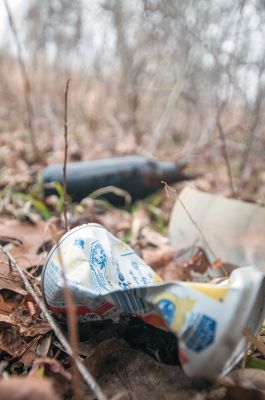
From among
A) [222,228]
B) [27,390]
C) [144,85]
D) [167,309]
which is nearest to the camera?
[27,390]

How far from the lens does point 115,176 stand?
1.94 metres

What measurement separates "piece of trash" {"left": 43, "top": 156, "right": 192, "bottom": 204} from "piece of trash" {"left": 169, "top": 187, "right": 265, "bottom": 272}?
55cm

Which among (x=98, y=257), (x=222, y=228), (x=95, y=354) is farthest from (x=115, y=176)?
(x=95, y=354)

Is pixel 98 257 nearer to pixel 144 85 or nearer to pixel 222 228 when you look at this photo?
pixel 222 228

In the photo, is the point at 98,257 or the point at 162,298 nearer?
the point at 162,298

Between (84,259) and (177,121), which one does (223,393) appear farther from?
(177,121)

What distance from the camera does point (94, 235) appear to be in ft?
2.71

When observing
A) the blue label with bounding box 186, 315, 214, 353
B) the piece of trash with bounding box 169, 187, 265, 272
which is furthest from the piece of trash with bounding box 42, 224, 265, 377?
the piece of trash with bounding box 169, 187, 265, 272

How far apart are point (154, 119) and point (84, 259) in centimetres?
303

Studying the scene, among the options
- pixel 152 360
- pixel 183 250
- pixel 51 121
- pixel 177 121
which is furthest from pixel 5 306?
pixel 177 121

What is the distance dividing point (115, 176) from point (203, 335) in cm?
142

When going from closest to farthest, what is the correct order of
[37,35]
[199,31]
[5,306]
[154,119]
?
[5,306] → [199,31] → [37,35] → [154,119]

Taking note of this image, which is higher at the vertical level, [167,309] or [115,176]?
[167,309]

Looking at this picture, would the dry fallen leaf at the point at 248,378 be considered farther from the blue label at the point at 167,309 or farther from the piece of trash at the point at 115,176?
the piece of trash at the point at 115,176
